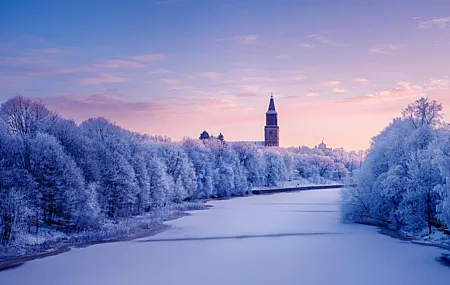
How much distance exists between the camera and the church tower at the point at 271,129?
177625 mm

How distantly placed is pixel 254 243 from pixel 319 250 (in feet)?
15.8

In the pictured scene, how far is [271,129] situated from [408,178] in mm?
143312

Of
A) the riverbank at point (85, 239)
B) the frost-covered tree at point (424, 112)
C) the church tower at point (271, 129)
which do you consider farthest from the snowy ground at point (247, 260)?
the church tower at point (271, 129)

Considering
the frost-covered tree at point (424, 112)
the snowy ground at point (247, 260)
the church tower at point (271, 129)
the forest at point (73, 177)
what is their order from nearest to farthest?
the snowy ground at point (247, 260) < the forest at point (73, 177) < the frost-covered tree at point (424, 112) < the church tower at point (271, 129)

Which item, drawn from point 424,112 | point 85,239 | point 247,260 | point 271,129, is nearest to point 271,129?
point 271,129

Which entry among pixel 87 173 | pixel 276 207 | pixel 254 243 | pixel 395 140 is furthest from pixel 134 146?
pixel 395 140

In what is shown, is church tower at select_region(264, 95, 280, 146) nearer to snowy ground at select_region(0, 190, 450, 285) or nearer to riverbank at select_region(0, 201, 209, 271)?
riverbank at select_region(0, 201, 209, 271)

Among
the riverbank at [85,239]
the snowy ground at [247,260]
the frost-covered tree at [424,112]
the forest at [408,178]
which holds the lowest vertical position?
the snowy ground at [247,260]

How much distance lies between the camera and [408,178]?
35.1 meters

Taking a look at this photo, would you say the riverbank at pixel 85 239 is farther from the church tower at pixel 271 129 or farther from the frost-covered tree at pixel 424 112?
the church tower at pixel 271 129

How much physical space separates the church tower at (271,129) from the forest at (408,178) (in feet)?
430

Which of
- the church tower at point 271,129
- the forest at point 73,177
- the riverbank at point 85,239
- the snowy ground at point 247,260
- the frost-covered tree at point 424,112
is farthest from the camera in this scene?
the church tower at point 271,129

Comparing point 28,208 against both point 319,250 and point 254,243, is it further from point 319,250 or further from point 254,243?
point 319,250

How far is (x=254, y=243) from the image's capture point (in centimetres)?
3152
